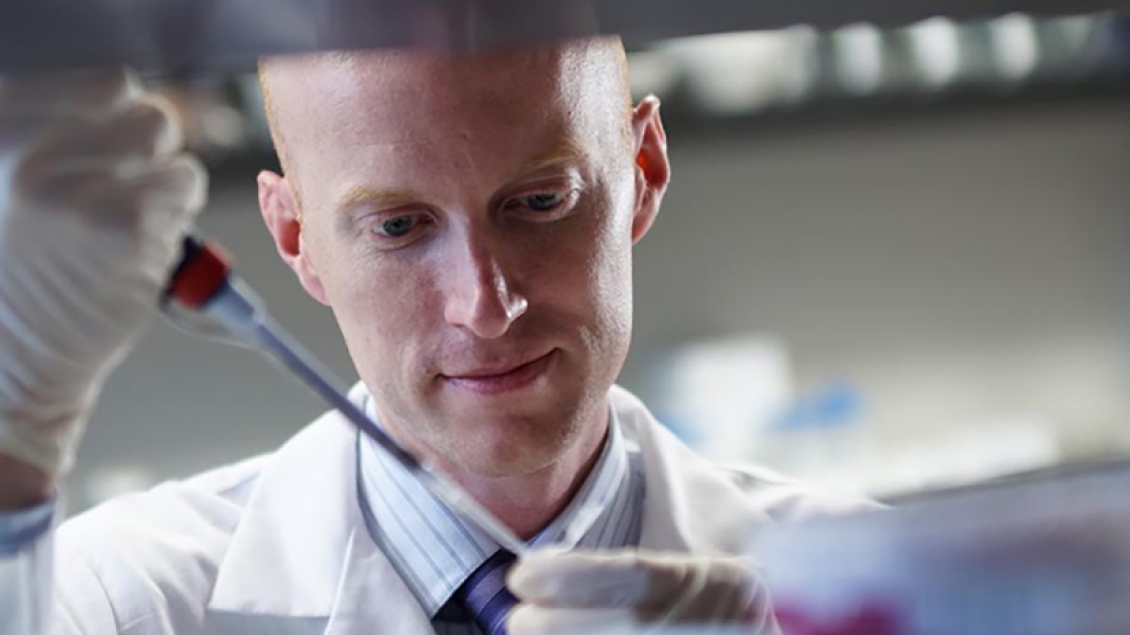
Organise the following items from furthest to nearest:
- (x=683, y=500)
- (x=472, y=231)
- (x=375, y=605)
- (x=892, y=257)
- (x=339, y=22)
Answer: (x=892, y=257), (x=683, y=500), (x=375, y=605), (x=472, y=231), (x=339, y=22)

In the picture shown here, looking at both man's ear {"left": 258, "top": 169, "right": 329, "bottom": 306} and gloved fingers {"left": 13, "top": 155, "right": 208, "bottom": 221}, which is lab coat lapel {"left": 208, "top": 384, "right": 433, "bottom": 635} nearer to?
man's ear {"left": 258, "top": 169, "right": 329, "bottom": 306}

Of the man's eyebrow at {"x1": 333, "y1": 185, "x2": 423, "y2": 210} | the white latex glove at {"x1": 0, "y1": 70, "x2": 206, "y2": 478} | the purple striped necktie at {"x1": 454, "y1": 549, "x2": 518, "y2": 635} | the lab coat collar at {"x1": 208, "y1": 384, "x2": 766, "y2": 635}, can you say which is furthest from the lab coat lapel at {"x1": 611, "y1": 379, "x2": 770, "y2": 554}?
the white latex glove at {"x1": 0, "y1": 70, "x2": 206, "y2": 478}

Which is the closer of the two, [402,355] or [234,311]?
[234,311]

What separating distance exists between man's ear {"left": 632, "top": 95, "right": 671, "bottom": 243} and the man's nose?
19 cm

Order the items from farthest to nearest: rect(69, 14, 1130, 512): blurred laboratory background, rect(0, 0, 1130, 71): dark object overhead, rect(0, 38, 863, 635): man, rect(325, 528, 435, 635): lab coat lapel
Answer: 1. rect(69, 14, 1130, 512): blurred laboratory background
2. rect(325, 528, 435, 635): lab coat lapel
3. rect(0, 38, 863, 635): man
4. rect(0, 0, 1130, 71): dark object overhead

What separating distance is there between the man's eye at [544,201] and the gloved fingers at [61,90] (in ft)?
0.91

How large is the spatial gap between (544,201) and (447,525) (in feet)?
0.86

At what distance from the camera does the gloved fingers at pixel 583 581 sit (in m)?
0.74

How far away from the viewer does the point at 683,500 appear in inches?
40.8

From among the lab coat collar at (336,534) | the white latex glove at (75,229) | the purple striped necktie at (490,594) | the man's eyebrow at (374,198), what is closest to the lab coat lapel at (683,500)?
the lab coat collar at (336,534)

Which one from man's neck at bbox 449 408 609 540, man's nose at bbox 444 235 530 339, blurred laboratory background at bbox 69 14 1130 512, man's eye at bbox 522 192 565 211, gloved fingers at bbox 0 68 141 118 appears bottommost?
blurred laboratory background at bbox 69 14 1130 512

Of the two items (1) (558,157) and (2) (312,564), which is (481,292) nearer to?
(1) (558,157)

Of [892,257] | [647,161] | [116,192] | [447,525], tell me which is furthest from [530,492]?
[892,257]

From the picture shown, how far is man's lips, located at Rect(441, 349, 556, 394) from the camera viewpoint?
882mm
